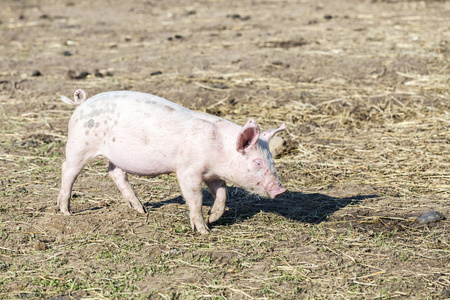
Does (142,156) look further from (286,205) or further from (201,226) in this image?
(286,205)

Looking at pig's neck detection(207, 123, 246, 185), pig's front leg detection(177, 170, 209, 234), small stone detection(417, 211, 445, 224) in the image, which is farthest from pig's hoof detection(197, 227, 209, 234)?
small stone detection(417, 211, 445, 224)

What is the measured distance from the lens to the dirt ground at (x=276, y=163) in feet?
12.5

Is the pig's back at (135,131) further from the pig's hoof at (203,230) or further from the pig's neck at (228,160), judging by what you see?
the pig's hoof at (203,230)

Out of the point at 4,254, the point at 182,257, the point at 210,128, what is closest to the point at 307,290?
the point at 182,257

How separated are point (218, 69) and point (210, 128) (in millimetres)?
4706

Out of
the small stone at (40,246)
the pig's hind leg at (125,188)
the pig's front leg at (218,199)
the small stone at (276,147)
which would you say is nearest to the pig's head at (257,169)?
the pig's front leg at (218,199)

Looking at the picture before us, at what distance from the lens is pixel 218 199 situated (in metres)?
4.62

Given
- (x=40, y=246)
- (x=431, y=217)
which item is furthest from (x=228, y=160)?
(x=431, y=217)

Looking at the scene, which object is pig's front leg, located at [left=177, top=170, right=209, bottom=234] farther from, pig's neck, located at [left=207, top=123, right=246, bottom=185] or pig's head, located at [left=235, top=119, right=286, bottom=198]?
pig's head, located at [left=235, top=119, right=286, bottom=198]

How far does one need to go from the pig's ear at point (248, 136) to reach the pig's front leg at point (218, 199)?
18.1 inches

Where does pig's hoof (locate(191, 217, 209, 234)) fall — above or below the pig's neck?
below

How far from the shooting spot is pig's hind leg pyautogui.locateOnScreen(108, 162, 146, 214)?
4.88 meters

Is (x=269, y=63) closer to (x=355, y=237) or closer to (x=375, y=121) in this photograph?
(x=375, y=121)

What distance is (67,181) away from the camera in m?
4.73
